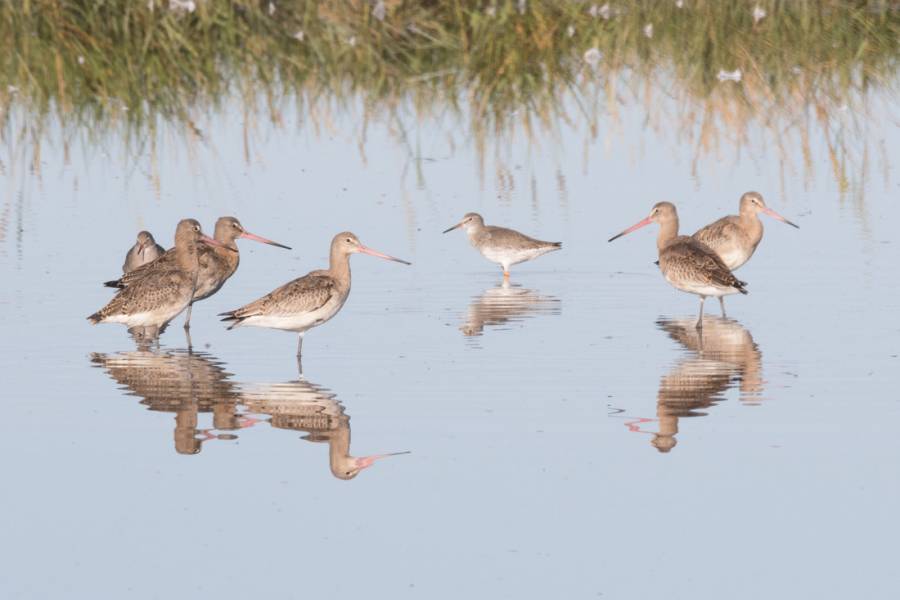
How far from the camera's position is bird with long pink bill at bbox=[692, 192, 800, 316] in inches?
701

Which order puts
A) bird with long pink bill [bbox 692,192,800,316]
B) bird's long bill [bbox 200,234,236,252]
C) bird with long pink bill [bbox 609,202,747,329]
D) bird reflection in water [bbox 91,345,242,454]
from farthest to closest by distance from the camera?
1. bird with long pink bill [bbox 692,192,800,316]
2. bird's long bill [bbox 200,234,236,252]
3. bird with long pink bill [bbox 609,202,747,329]
4. bird reflection in water [bbox 91,345,242,454]

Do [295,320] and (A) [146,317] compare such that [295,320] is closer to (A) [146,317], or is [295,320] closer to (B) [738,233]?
(A) [146,317]

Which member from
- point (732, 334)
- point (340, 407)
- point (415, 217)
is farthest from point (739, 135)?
point (340, 407)

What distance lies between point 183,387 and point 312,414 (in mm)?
1400

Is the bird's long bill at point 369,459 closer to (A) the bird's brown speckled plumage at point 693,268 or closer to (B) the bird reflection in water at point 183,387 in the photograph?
(B) the bird reflection in water at point 183,387

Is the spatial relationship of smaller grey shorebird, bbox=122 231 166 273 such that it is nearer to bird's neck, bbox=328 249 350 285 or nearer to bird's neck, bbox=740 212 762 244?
bird's neck, bbox=328 249 350 285

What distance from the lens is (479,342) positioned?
47.8 feet

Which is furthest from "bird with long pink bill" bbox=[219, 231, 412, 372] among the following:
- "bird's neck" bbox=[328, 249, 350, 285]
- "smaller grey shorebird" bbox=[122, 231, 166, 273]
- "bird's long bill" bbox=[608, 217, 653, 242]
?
"bird's long bill" bbox=[608, 217, 653, 242]

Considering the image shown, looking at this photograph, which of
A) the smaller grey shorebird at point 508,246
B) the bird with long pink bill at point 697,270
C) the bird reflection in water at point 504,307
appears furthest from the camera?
the smaller grey shorebird at point 508,246

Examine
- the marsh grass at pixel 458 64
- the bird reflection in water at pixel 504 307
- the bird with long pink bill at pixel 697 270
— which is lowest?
the bird reflection in water at pixel 504 307

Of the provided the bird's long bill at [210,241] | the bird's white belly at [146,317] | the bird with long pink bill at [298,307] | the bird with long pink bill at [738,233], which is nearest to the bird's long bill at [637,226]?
the bird with long pink bill at [738,233]

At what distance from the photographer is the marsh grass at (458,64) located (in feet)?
74.3

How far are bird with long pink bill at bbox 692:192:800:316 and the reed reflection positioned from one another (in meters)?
1.76

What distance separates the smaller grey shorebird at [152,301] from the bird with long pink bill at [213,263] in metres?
0.25
